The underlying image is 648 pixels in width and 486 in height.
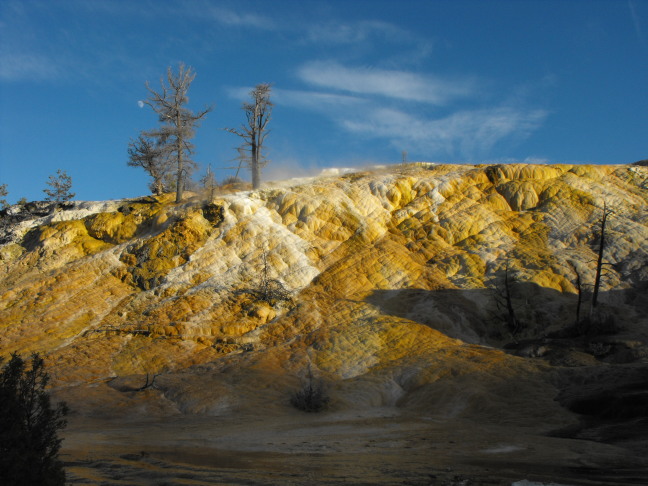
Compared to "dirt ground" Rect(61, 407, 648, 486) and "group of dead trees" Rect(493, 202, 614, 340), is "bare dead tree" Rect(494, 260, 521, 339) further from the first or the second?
"dirt ground" Rect(61, 407, 648, 486)

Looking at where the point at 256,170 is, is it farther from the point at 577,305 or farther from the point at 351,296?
the point at 577,305

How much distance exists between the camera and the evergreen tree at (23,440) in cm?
711

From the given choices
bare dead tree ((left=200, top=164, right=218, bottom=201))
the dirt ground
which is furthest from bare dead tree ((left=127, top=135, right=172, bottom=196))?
the dirt ground

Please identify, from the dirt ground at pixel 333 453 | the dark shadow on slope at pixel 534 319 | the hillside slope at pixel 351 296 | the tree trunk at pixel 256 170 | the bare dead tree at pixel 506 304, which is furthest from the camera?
the tree trunk at pixel 256 170

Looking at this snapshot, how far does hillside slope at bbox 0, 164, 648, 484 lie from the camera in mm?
20859

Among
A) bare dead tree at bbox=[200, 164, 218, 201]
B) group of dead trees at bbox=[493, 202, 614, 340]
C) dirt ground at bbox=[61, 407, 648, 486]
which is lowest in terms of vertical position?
dirt ground at bbox=[61, 407, 648, 486]

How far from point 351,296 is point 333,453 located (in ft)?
54.1

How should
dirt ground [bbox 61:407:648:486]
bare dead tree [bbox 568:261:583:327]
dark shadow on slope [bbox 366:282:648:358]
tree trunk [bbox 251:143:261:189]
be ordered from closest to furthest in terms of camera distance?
dirt ground [bbox 61:407:648:486] < dark shadow on slope [bbox 366:282:648:358] < bare dead tree [bbox 568:261:583:327] < tree trunk [bbox 251:143:261:189]

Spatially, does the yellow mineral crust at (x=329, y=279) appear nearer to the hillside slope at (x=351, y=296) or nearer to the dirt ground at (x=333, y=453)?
the hillside slope at (x=351, y=296)

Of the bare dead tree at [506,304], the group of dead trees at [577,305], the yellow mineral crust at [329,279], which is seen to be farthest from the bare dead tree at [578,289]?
the bare dead tree at [506,304]

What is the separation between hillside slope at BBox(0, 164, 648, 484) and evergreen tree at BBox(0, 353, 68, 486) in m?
10.9

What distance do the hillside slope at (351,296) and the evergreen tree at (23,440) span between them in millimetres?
10885

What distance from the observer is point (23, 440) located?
311 inches

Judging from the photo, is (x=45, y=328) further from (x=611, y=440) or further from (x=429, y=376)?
(x=611, y=440)
